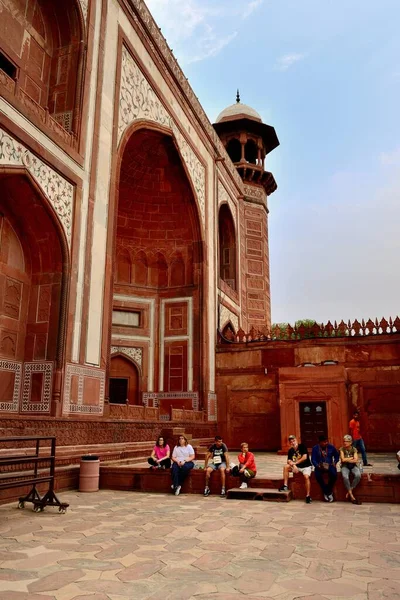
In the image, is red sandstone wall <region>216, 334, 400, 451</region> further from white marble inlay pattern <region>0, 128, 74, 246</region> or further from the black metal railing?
the black metal railing

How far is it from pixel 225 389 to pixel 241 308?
5576 mm

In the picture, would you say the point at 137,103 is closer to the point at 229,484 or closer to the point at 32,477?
the point at 229,484

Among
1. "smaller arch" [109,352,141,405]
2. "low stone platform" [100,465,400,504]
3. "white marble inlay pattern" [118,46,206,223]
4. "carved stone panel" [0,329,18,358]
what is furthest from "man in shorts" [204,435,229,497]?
"smaller arch" [109,352,141,405]

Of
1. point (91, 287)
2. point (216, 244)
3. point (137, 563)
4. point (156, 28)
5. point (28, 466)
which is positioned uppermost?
point (156, 28)

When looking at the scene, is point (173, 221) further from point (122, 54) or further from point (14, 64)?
point (14, 64)

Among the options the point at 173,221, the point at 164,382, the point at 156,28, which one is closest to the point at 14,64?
the point at 156,28

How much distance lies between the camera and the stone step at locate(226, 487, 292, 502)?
6.46 metres

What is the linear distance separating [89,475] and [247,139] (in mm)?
18687

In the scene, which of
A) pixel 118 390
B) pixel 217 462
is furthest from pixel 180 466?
pixel 118 390

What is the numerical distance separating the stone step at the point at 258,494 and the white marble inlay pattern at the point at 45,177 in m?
5.02

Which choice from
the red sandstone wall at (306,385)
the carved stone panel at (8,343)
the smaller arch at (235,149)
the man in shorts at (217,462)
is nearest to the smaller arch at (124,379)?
the red sandstone wall at (306,385)

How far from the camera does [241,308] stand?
2052cm

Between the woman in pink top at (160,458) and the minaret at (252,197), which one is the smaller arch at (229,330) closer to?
the minaret at (252,197)

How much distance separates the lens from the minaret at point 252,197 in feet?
70.3
